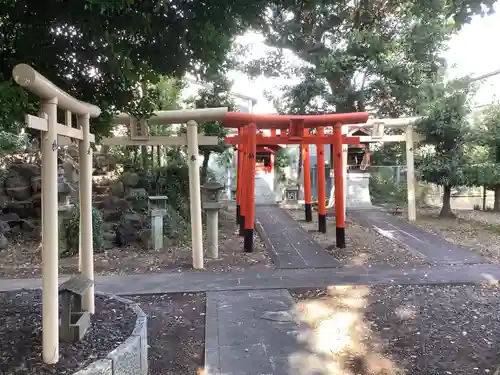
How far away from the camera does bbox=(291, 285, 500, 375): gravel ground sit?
12.2ft

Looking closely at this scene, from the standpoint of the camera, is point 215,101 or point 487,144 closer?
point 215,101

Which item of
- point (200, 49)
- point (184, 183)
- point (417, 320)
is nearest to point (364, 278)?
point (417, 320)

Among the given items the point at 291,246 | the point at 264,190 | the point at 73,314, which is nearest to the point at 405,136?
the point at 291,246

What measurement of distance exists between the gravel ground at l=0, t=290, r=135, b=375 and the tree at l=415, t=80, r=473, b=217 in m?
9.43

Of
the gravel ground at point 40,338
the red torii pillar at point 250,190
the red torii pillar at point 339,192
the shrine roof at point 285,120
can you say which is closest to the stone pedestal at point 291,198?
the shrine roof at point 285,120

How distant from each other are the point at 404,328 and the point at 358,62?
10.2 meters

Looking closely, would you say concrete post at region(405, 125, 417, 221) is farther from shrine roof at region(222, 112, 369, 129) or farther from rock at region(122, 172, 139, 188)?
rock at region(122, 172, 139, 188)

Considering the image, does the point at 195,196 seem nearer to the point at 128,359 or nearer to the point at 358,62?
the point at 128,359

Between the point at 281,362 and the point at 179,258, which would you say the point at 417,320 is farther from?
the point at 179,258

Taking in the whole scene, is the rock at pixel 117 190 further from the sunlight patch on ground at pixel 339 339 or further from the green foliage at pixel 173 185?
the sunlight patch on ground at pixel 339 339

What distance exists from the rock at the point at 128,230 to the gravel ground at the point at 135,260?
267mm

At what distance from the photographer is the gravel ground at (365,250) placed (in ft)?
24.5

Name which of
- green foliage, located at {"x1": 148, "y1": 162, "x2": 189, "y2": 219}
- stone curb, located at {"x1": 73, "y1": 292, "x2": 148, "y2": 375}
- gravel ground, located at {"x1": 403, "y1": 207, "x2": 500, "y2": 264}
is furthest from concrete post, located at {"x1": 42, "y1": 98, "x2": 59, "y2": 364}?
green foliage, located at {"x1": 148, "y1": 162, "x2": 189, "y2": 219}

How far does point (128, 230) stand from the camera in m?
8.63
